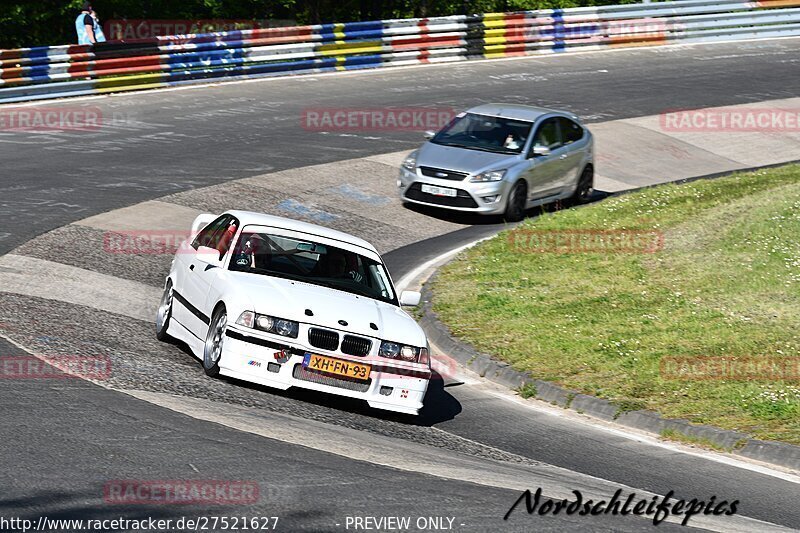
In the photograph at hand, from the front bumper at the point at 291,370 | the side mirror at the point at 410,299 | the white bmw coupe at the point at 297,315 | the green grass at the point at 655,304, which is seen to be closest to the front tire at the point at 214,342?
the white bmw coupe at the point at 297,315

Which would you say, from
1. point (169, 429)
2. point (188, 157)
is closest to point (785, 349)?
point (169, 429)

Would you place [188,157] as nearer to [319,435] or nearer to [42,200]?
[42,200]

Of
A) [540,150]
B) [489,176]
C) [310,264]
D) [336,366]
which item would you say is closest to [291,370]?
[336,366]

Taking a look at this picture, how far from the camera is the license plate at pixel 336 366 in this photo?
9.56 m

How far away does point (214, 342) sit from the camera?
32.9 ft

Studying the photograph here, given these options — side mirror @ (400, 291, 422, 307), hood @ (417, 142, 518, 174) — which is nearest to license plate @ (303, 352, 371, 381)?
side mirror @ (400, 291, 422, 307)

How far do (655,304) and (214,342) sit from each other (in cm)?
614

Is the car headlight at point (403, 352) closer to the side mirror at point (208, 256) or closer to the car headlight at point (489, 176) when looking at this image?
the side mirror at point (208, 256)

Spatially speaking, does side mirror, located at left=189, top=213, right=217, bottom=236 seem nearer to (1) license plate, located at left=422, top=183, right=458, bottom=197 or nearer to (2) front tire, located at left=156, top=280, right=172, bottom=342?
(2) front tire, located at left=156, top=280, right=172, bottom=342

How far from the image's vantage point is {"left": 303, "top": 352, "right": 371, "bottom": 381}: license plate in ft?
31.4

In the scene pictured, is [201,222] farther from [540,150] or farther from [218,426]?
[540,150]

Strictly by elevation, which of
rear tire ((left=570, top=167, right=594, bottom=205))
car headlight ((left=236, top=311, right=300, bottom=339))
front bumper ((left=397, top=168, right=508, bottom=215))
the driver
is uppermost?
the driver

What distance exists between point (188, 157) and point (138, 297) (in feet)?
26.2

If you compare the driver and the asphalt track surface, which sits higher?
the driver
